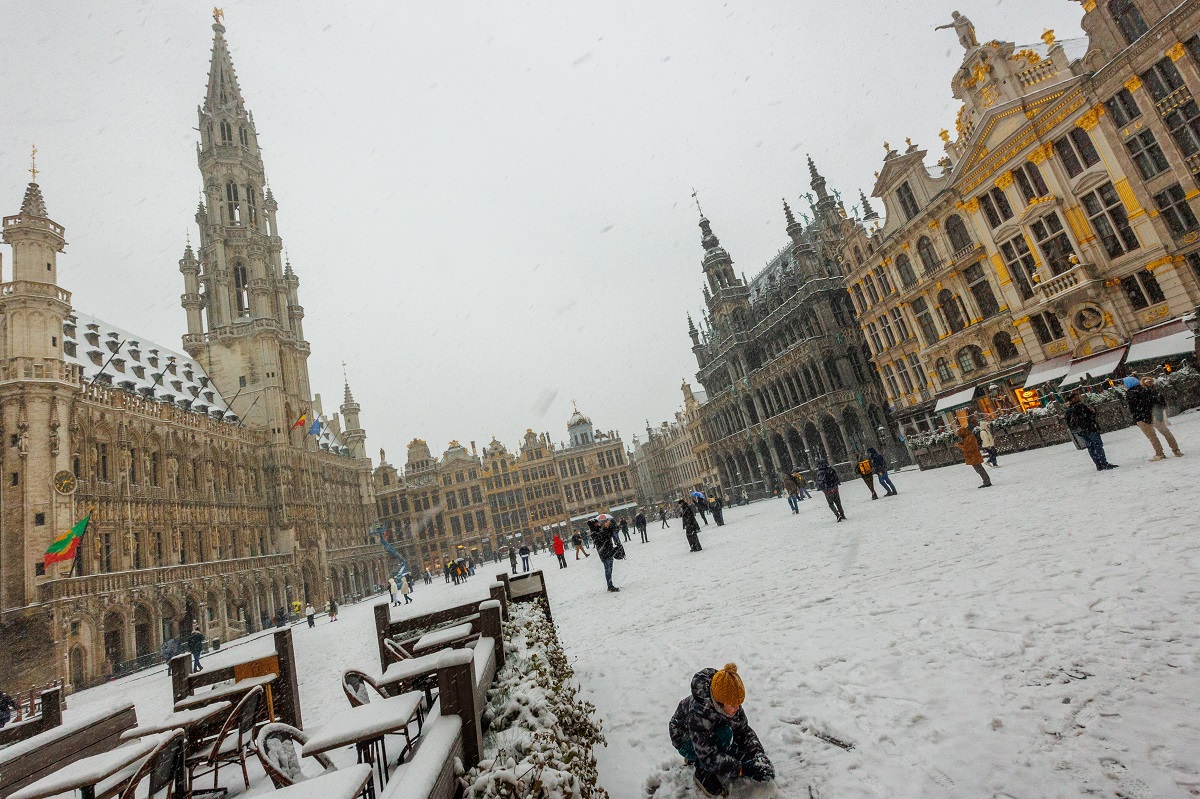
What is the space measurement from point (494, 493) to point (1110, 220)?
70431 millimetres

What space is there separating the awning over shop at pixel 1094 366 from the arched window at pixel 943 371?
7.34 m

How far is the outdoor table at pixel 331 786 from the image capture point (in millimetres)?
1911

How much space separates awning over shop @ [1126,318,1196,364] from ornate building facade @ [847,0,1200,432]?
0.12 metres

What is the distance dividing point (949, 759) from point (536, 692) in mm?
2769

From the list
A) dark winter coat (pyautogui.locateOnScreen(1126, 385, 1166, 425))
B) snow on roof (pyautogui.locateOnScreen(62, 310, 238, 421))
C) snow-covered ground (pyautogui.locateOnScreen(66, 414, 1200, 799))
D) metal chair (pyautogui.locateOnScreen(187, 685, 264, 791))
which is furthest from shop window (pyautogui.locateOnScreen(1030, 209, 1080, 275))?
snow on roof (pyautogui.locateOnScreen(62, 310, 238, 421))

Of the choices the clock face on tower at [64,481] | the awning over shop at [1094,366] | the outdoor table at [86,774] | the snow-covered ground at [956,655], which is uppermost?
the clock face on tower at [64,481]

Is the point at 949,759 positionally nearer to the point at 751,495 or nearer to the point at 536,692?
the point at 536,692

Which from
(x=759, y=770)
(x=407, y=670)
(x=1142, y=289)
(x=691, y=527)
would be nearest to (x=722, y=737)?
(x=759, y=770)

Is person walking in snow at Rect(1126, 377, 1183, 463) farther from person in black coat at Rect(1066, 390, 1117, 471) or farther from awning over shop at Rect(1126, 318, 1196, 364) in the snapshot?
awning over shop at Rect(1126, 318, 1196, 364)

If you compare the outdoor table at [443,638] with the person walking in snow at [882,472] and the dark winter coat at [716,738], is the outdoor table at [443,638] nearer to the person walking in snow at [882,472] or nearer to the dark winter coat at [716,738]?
the dark winter coat at [716,738]

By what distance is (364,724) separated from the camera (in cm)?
275

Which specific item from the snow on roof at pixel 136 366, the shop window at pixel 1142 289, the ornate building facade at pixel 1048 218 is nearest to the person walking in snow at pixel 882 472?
the ornate building facade at pixel 1048 218

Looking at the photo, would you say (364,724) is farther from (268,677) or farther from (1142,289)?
(1142,289)

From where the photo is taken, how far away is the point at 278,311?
53.9 metres
